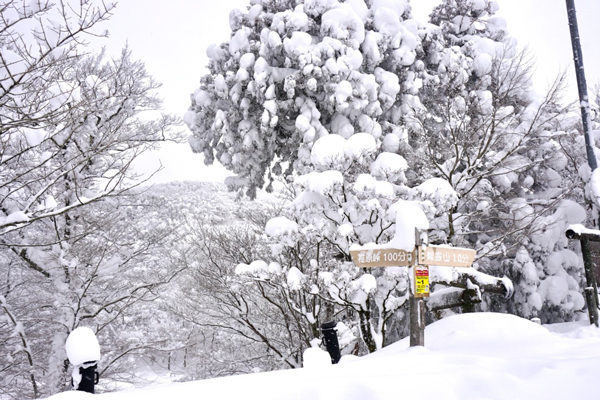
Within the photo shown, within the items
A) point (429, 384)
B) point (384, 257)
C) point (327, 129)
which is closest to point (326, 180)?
point (384, 257)

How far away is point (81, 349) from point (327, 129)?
771 cm

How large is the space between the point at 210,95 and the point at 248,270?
17.1ft

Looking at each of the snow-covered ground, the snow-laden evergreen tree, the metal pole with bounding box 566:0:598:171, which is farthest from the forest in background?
the snow-covered ground

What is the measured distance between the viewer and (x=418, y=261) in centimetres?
518

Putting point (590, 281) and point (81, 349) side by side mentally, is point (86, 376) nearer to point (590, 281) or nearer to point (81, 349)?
point (81, 349)

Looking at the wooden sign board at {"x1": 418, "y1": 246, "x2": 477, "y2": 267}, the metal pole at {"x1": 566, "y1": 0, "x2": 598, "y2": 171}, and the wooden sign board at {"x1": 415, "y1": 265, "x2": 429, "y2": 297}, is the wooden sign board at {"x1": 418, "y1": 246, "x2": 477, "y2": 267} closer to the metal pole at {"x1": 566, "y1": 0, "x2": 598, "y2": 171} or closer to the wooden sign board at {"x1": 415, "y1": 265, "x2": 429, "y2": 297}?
the wooden sign board at {"x1": 415, "y1": 265, "x2": 429, "y2": 297}

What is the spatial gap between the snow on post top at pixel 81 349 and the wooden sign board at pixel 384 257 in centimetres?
340

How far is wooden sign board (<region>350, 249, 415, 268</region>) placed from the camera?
5.30m

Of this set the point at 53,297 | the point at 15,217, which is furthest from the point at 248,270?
the point at 53,297

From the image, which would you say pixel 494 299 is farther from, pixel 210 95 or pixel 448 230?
pixel 210 95

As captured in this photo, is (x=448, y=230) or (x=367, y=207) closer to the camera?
(x=367, y=207)

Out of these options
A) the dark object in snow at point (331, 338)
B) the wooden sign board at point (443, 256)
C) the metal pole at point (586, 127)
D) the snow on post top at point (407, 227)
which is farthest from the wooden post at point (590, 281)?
the dark object in snow at point (331, 338)

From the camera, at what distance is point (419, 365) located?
139 inches

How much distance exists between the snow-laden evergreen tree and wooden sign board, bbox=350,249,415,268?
122 cm
